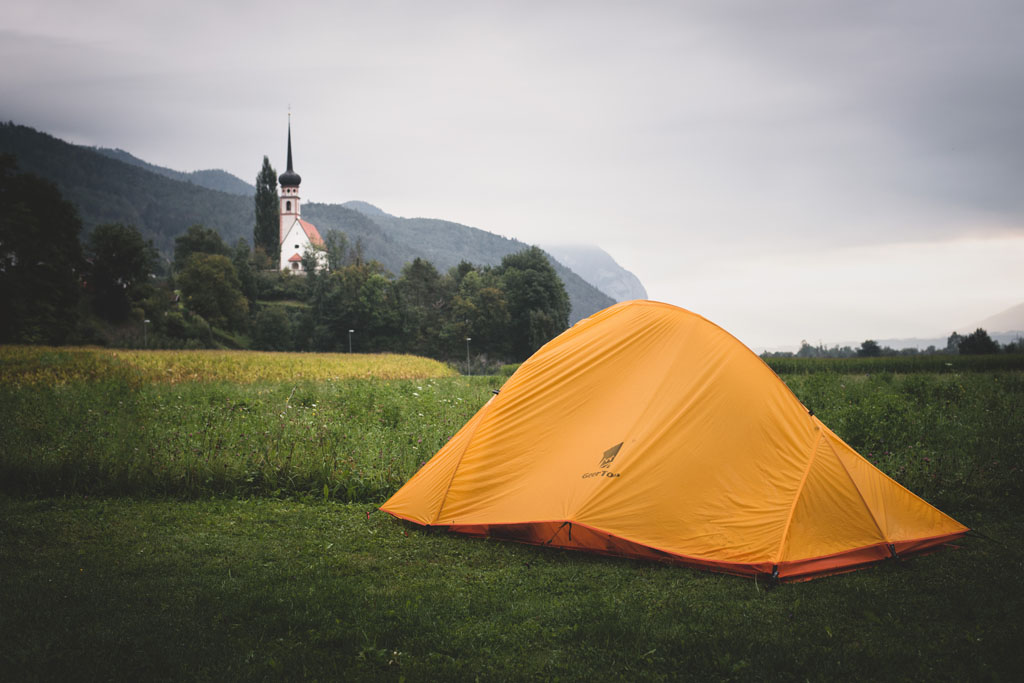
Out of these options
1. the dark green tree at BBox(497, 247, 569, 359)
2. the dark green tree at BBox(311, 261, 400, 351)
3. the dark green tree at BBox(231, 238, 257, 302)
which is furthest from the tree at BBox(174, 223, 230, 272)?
the dark green tree at BBox(497, 247, 569, 359)

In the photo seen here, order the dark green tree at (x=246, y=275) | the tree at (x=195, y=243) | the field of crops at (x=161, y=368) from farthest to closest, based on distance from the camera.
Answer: the tree at (x=195, y=243) < the dark green tree at (x=246, y=275) < the field of crops at (x=161, y=368)

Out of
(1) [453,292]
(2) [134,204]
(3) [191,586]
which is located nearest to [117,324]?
(1) [453,292]

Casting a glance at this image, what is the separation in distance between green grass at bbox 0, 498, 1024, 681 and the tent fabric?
0.24m

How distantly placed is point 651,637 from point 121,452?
7338 millimetres

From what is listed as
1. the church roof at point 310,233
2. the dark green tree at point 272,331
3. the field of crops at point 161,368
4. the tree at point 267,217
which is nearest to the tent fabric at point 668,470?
the field of crops at point 161,368

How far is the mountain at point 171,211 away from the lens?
127500 millimetres

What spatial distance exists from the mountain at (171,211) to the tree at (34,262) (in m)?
78.5

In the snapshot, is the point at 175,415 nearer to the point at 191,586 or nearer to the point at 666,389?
the point at 191,586

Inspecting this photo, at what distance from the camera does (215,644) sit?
3689mm

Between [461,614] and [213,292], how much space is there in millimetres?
71997

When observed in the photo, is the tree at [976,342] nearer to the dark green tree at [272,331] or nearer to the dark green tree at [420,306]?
the dark green tree at [420,306]

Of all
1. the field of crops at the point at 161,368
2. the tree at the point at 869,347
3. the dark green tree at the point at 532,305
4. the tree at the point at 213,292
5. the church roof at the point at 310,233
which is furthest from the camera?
the church roof at the point at 310,233

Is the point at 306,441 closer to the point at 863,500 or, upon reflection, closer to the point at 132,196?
the point at 863,500

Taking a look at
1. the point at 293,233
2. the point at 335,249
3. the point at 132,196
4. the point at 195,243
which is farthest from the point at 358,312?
the point at 132,196
